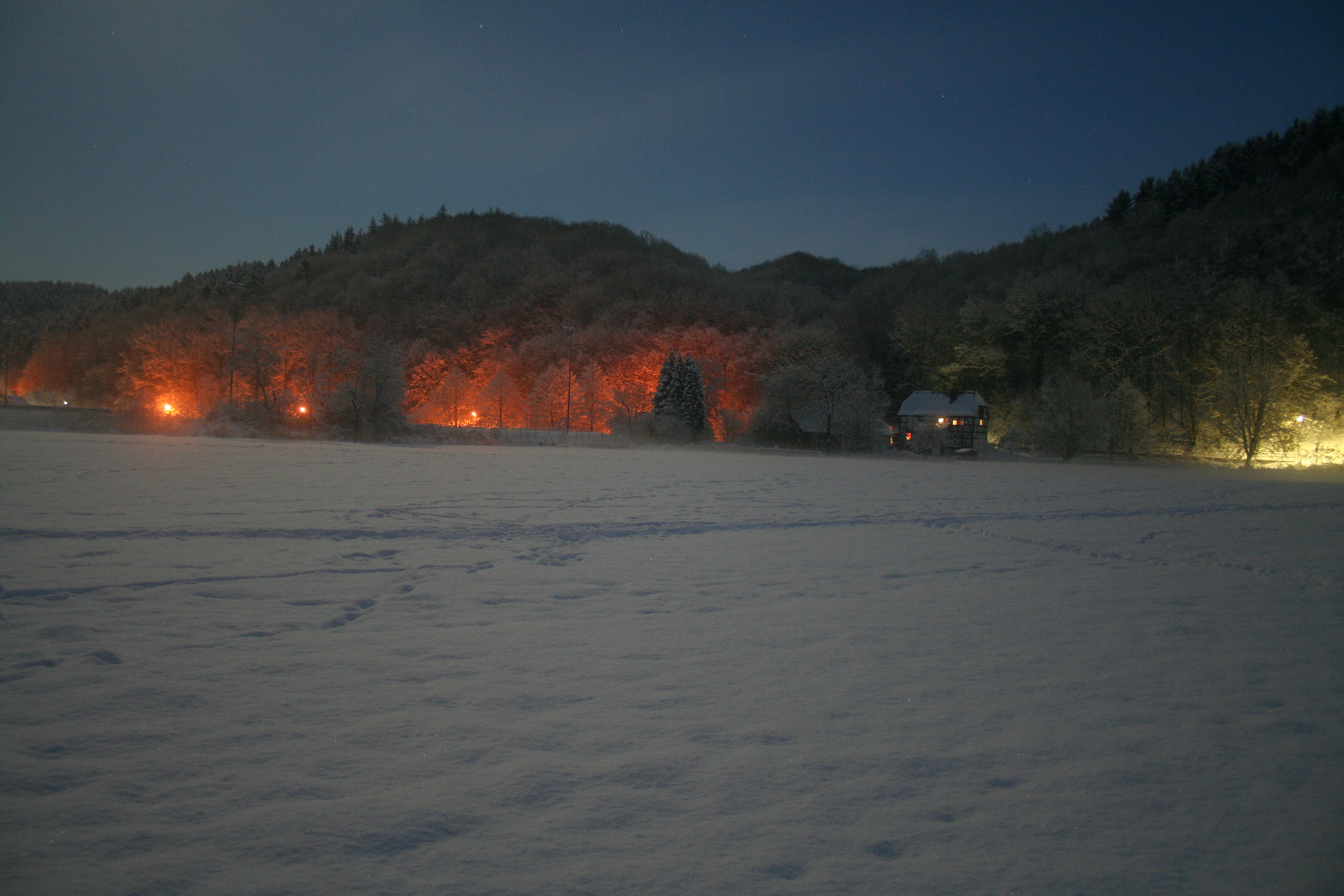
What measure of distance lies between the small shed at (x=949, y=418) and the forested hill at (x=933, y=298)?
2.55 metres

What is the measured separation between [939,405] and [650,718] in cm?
5294

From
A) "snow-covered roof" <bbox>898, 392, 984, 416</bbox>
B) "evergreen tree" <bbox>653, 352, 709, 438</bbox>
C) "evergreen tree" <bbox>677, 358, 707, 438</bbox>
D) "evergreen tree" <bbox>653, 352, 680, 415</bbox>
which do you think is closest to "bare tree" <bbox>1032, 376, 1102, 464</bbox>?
"snow-covered roof" <bbox>898, 392, 984, 416</bbox>

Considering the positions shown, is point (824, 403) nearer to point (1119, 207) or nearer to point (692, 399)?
point (692, 399)

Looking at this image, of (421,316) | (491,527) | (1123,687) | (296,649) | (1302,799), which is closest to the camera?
(1302,799)

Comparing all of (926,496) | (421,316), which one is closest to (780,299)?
(421,316)

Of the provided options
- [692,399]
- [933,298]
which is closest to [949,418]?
[933,298]

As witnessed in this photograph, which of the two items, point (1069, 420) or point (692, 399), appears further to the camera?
point (692, 399)

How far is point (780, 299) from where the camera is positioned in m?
74.7

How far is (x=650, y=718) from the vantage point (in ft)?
12.7

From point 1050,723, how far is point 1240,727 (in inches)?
44.6

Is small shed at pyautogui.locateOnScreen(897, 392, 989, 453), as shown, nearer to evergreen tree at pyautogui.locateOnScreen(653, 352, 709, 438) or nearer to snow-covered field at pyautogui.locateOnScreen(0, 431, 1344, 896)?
evergreen tree at pyautogui.locateOnScreen(653, 352, 709, 438)

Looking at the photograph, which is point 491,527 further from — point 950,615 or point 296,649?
point 950,615

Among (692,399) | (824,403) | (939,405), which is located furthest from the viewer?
(939,405)

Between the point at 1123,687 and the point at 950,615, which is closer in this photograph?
the point at 1123,687
